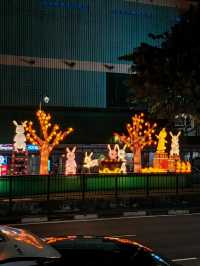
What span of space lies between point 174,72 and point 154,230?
4343 mm

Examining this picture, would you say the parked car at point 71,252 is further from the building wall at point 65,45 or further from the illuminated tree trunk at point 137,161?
the building wall at point 65,45

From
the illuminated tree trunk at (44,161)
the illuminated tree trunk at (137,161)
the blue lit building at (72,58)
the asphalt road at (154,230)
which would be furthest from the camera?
the blue lit building at (72,58)

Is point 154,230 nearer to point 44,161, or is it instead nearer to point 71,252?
point 71,252

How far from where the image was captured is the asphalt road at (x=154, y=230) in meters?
11.4

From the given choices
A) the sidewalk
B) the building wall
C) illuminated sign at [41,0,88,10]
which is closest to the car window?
the sidewalk

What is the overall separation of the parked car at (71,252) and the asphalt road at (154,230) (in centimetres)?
614

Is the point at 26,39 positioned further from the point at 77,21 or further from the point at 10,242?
the point at 10,242

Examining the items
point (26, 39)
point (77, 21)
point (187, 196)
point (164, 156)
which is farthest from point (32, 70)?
point (187, 196)

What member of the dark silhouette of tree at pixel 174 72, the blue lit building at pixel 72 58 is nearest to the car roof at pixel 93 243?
the dark silhouette of tree at pixel 174 72

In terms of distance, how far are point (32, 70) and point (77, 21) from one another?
220 inches

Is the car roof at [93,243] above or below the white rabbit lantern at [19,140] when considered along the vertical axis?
below

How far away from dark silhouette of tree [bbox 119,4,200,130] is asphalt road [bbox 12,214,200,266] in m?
3.40

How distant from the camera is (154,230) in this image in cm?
1497

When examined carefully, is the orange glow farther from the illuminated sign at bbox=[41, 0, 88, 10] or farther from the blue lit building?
the illuminated sign at bbox=[41, 0, 88, 10]
